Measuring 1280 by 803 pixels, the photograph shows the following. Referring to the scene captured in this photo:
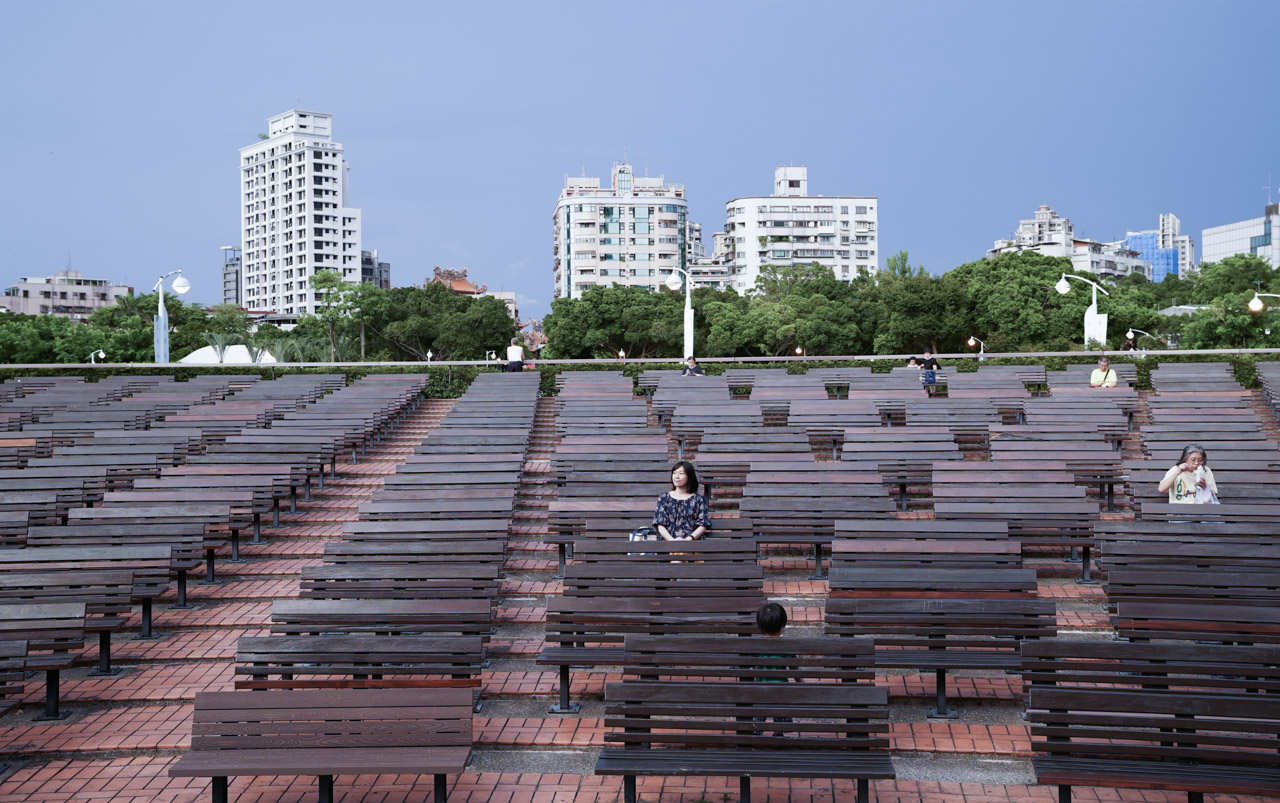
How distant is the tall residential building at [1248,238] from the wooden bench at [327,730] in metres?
145

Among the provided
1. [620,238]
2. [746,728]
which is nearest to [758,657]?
[746,728]

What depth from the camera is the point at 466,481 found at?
987 centimetres

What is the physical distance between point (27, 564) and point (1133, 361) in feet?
64.5

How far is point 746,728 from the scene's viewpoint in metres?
4.88

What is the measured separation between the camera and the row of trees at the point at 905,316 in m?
49.2

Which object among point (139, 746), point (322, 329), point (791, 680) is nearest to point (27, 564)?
point (139, 746)

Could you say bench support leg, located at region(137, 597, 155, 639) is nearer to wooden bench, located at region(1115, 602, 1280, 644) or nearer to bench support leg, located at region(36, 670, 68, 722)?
bench support leg, located at region(36, 670, 68, 722)

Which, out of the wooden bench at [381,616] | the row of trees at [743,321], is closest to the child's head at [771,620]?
the wooden bench at [381,616]

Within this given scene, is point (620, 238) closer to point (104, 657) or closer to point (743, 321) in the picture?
point (743, 321)

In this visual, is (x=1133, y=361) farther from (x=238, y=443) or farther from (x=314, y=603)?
(x=314, y=603)

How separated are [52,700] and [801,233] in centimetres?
12908

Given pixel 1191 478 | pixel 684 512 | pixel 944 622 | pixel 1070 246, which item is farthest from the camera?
pixel 1070 246

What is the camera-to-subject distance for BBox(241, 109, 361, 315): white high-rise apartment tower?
451 ft

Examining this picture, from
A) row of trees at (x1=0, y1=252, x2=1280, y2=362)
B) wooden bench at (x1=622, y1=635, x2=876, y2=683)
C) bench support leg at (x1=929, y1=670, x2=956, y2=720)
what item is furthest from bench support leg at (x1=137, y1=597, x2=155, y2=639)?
row of trees at (x1=0, y1=252, x2=1280, y2=362)
